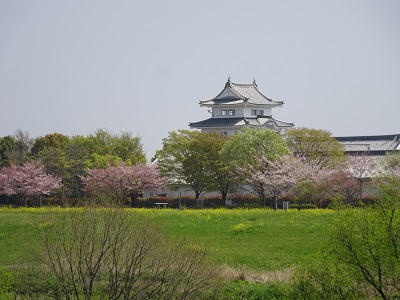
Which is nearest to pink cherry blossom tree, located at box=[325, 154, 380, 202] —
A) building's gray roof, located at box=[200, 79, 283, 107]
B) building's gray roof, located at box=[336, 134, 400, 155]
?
building's gray roof, located at box=[336, 134, 400, 155]

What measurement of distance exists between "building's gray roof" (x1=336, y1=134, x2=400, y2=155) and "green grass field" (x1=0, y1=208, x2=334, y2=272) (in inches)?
1185

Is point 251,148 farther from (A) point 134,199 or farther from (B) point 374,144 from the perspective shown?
(B) point 374,144

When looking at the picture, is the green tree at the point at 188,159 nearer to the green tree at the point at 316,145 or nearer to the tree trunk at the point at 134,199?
the tree trunk at the point at 134,199

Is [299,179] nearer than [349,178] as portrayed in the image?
Yes

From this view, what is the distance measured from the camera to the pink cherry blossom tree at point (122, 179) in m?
52.1

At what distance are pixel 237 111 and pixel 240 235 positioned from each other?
139 feet

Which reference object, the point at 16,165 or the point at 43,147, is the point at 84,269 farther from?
the point at 43,147

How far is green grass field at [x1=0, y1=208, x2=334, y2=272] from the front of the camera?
77.3 ft

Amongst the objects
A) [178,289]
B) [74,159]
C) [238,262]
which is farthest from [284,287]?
[74,159]

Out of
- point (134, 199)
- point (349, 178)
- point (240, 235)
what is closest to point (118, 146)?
point (134, 199)

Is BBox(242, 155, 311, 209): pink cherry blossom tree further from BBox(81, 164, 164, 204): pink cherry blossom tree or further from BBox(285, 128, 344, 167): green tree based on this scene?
BBox(81, 164, 164, 204): pink cherry blossom tree

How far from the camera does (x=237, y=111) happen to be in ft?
232

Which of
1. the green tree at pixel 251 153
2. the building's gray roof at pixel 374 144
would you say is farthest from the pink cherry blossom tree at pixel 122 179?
the building's gray roof at pixel 374 144

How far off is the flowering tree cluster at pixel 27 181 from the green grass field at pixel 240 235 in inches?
660
